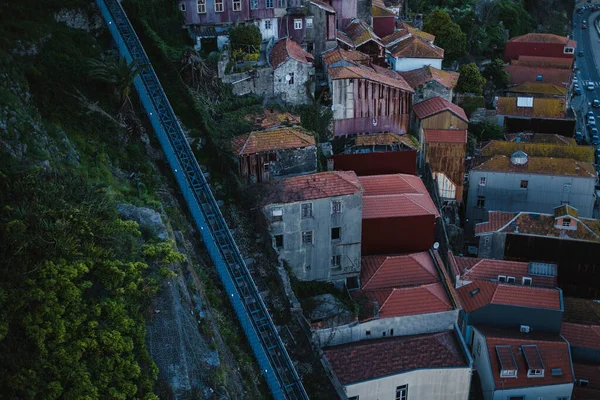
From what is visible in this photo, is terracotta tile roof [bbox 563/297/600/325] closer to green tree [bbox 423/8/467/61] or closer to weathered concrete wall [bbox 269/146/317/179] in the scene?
weathered concrete wall [bbox 269/146/317/179]

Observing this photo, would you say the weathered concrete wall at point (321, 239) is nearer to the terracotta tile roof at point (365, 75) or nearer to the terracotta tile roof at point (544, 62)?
the terracotta tile roof at point (365, 75)

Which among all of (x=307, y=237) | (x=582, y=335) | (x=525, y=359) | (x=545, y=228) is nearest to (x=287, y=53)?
(x=307, y=237)

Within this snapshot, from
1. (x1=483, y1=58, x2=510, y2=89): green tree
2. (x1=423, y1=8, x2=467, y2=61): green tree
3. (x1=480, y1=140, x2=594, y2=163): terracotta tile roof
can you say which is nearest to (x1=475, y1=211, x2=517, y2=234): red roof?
(x1=480, y1=140, x2=594, y2=163): terracotta tile roof

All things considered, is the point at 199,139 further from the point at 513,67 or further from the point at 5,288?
the point at 513,67

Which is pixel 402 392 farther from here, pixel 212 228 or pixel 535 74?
pixel 535 74

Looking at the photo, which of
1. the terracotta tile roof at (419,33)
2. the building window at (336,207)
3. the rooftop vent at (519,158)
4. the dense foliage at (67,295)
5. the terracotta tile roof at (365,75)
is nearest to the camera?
the dense foliage at (67,295)

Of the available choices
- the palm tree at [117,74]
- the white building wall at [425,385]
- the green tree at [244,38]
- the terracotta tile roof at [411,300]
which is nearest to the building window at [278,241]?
the terracotta tile roof at [411,300]
